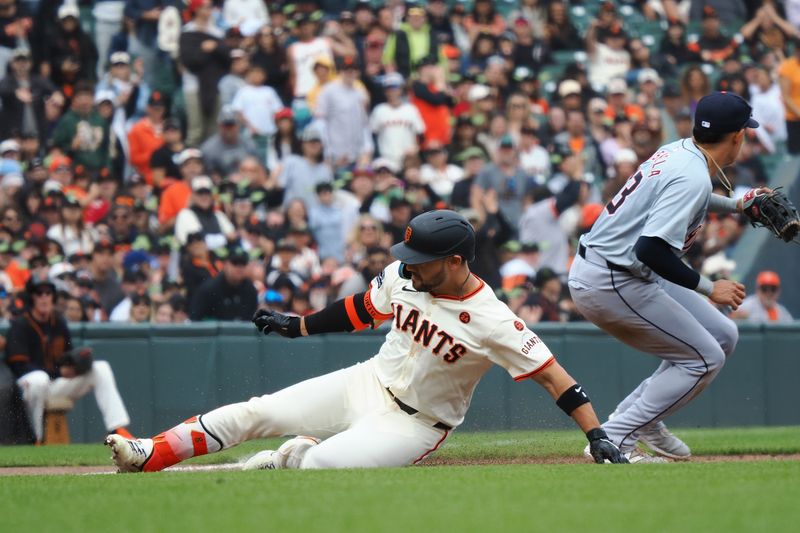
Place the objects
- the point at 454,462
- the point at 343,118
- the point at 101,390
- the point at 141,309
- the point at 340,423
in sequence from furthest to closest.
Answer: the point at 343,118
the point at 141,309
the point at 101,390
the point at 454,462
the point at 340,423

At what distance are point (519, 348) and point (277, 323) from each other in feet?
4.15

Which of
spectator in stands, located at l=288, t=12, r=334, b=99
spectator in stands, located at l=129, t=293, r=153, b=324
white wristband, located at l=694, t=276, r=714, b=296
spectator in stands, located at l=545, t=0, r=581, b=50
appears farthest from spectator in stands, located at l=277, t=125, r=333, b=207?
white wristband, located at l=694, t=276, r=714, b=296

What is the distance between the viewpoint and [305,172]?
13578 millimetres

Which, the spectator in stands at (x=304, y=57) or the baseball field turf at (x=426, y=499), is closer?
the baseball field turf at (x=426, y=499)

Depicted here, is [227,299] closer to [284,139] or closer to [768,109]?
[284,139]

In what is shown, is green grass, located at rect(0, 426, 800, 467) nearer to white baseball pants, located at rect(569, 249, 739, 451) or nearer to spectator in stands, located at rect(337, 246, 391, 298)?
white baseball pants, located at rect(569, 249, 739, 451)

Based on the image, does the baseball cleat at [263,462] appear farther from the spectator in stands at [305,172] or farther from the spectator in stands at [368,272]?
the spectator in stands at [305,172]

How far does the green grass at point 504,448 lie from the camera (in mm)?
7914

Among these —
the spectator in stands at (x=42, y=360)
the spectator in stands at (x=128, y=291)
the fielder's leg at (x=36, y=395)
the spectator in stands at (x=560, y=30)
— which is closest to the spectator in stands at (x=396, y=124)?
the spectator in stands at (x=560, y=30)

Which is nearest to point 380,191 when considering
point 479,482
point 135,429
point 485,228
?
point 485,228

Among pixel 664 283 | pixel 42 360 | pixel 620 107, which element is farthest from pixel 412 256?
pixel 620 107

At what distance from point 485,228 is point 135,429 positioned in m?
3.91

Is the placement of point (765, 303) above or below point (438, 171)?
below

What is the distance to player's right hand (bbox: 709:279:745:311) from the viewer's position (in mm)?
6375
